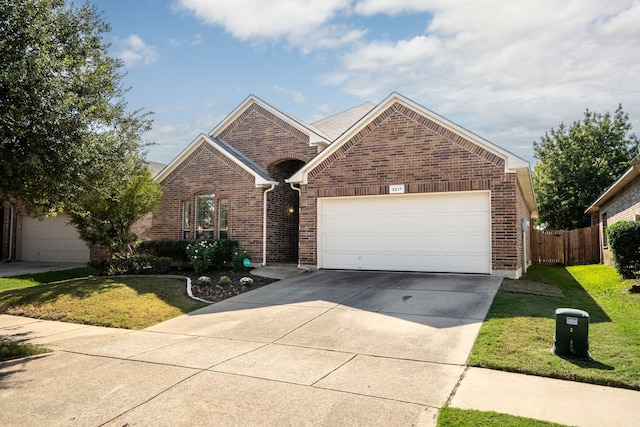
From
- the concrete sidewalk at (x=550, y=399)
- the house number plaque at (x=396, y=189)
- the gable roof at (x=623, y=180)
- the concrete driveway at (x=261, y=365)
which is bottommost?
the concrete driveway at (x=261, y=365)

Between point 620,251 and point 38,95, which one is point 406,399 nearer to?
point 38,95

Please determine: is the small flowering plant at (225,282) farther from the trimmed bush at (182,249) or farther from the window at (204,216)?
the window at (204,216)

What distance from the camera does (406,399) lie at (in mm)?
4555

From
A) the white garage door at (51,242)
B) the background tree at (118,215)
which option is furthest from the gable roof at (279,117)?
the white garage door at (51,242)

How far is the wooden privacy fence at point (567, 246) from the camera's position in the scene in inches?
885

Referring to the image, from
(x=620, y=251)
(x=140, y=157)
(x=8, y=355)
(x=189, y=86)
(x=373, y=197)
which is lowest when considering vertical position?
(x=8, y=355)

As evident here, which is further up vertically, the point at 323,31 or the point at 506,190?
the point at 323,31

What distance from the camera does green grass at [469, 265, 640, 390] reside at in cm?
521

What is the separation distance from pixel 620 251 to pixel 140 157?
13.7 meters

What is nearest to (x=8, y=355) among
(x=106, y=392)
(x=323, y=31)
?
(x=106, y=392)

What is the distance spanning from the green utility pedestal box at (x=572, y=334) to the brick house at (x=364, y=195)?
6.59 meters

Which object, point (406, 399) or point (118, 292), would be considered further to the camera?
point (118, 292)

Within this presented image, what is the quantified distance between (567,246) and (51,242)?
2554cm

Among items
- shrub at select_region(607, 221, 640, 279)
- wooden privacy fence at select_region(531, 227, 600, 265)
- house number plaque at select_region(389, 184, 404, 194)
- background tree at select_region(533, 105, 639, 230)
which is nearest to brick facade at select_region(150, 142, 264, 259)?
house number plaque at select_region(389, 184, 404, 194)
